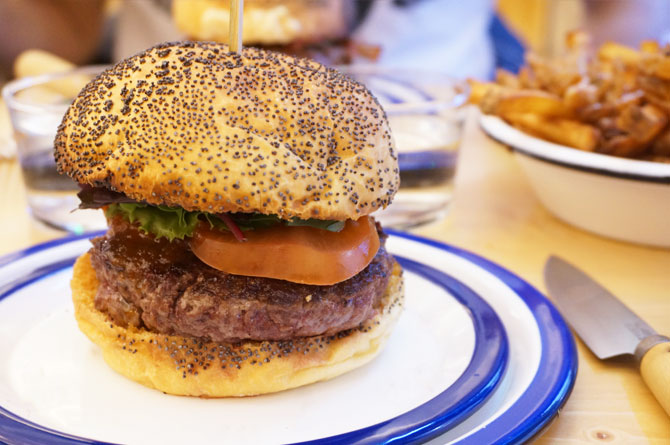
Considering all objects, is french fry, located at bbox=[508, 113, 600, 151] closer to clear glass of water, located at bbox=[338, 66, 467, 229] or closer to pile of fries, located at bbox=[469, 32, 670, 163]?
pile of fries, located at bbox=[469, 32, 670, 163]

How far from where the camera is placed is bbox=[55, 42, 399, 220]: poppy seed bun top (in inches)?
58.9

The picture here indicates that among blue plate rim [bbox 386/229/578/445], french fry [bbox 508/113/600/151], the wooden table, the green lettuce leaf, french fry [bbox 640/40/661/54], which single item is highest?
french fry [bbox 640/40/661/54]

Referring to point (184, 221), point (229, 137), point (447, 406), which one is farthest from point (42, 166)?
point (447, 406)

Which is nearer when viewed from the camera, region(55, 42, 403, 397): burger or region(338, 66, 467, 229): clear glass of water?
region(55, 42, 403, 397): burger

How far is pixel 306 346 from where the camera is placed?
166 centimetres

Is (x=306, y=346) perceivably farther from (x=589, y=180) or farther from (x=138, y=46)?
(x=138, y=46)

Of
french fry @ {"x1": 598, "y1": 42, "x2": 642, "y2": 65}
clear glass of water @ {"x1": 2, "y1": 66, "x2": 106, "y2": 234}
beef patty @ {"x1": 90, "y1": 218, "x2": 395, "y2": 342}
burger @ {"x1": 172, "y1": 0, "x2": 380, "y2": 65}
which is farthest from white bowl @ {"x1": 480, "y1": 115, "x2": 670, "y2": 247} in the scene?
burger @ {"x1": 172, "y1": 0, "x2": 380, "y2": 65}

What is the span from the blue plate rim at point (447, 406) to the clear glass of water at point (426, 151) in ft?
2.86

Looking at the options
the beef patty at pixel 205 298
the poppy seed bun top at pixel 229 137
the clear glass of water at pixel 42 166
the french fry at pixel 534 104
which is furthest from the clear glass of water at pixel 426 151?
the clear glass of water at pixel 42 166

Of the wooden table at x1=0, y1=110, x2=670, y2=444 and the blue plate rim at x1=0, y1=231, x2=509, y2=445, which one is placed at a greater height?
the blue plate rim at x1=0, y1=231, x2=509, y2=445

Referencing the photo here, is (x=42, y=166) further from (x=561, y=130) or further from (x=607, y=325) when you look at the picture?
(x=607, y=325)

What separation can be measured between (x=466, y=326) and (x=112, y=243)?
1.02 metres

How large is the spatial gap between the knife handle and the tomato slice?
2.51 ft

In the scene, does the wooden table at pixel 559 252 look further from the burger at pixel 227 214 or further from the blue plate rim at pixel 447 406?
the burger at pixel 227 214
